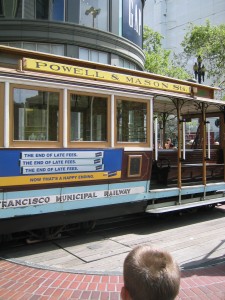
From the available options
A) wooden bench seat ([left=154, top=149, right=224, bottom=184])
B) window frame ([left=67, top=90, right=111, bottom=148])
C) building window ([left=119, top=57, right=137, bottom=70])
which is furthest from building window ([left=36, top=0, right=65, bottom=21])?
window frame ([left=67, top=90, right=111, bottom=148])

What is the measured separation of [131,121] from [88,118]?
95 cm

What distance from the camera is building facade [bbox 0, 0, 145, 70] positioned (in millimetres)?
17578

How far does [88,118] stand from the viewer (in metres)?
6.14

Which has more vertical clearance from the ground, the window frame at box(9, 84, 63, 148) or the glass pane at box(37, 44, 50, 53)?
the glass pane at box(37, 44, 50, 53)

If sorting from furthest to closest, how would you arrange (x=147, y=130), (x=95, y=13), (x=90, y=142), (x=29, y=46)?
(x=95, y=13), (x=29, y=46), (x=147, y=130), (x=90, y=142)

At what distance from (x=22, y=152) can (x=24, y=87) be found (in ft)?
3.18

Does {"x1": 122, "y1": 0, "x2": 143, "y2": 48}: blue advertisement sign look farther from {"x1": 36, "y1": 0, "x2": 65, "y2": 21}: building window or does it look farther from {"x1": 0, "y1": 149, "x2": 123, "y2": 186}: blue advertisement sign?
{"x1": 0, "y1": 149, "x2": 123, "y2": 186}: blue advertisement sign

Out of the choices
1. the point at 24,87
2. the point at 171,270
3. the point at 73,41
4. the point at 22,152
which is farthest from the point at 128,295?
the point at 73,41

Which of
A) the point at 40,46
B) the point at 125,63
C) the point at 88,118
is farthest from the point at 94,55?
the point at 88,118

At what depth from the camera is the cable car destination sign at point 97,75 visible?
5.54 metres

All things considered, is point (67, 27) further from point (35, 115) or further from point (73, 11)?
point (35, 115)

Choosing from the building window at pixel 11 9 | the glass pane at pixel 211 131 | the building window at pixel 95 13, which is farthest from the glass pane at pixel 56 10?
the glass pane at pixel 211 131

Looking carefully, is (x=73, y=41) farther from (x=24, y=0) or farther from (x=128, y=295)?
(x=128, y=295)

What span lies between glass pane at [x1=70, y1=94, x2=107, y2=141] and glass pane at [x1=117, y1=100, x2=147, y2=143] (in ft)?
1.11
